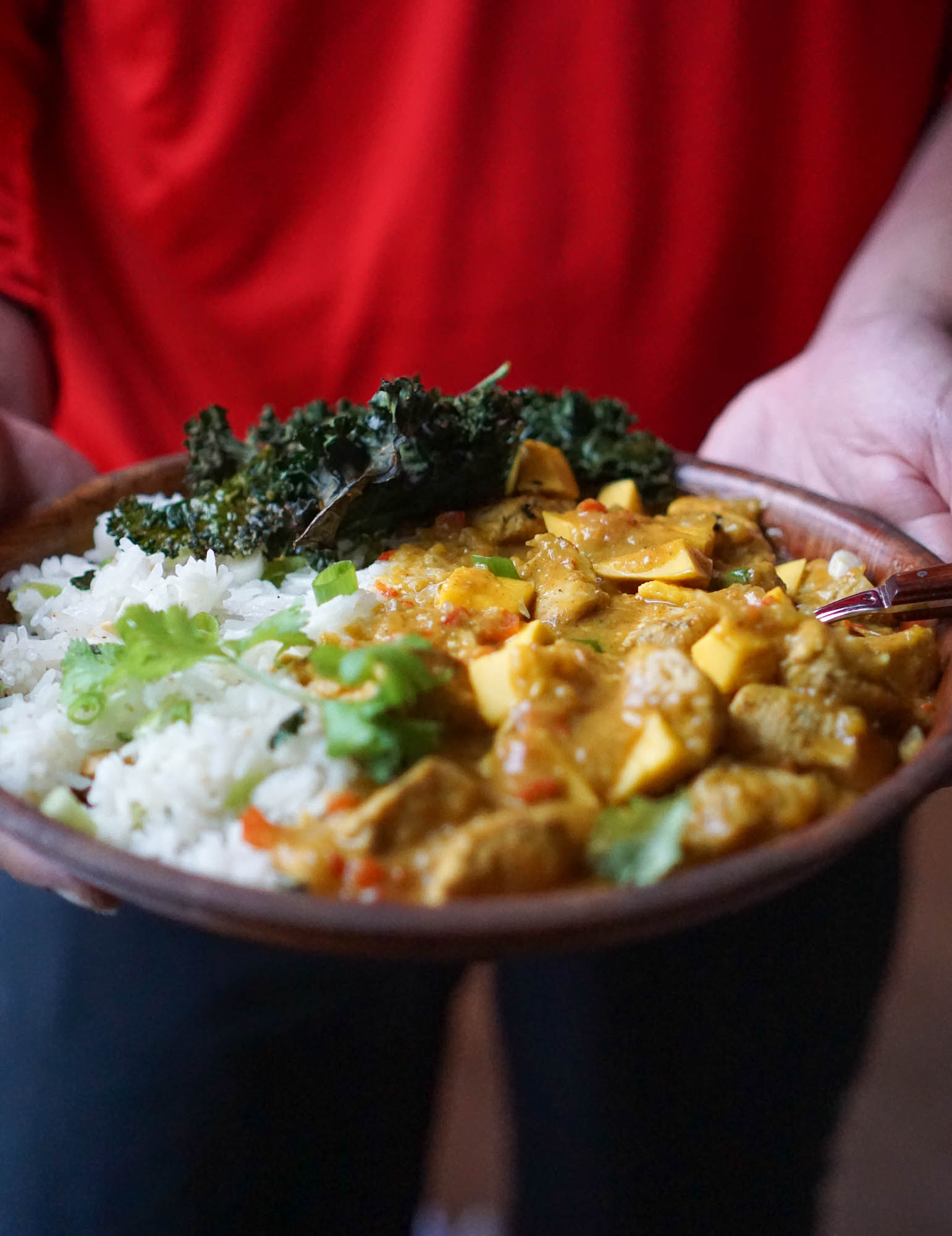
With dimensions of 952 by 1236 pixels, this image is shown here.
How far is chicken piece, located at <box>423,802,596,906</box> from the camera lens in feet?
4.50

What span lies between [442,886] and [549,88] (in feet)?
8.19

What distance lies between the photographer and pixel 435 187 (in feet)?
9.81

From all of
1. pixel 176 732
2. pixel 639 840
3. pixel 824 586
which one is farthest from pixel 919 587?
pixel 176 732

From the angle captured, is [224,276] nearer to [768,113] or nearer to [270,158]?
[270,158]

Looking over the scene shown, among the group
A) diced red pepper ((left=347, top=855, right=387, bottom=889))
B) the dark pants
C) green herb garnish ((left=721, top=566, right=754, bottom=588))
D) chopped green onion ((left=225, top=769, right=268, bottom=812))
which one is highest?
green herb garnish ((left=721, top=566, right=754, bottom=588))

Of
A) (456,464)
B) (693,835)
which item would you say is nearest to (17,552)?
(456,464)

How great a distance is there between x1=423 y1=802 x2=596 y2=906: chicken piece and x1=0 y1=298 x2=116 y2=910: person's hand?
0.62 metres

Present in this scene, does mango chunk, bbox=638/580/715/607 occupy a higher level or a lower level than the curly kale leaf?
lower

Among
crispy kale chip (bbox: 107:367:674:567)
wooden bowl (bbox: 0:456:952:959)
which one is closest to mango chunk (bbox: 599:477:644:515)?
crispy kale chip (bbox: 107:367:674:567)

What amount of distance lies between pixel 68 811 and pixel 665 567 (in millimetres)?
1272

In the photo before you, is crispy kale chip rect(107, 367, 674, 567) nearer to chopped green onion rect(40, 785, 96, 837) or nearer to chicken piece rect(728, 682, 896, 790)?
chopped green onion rect(40, 785, 96, 837)

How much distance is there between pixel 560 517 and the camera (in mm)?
2416

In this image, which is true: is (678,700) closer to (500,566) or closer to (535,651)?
(535,651)

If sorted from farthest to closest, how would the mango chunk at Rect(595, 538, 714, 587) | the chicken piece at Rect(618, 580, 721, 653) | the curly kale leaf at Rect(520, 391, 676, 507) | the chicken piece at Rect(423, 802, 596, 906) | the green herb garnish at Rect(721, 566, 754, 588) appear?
the curly kale leaf at Rect(520, 391, 676, 507), the green herb garnish at Rect(721, 566, 754, 588), the mango chunk at Rect(595, 538, 714, 587), the chicken piece at Rect(618, 580, 721, 653), the chicken piece at Rect(423, 802, 596, 906)
